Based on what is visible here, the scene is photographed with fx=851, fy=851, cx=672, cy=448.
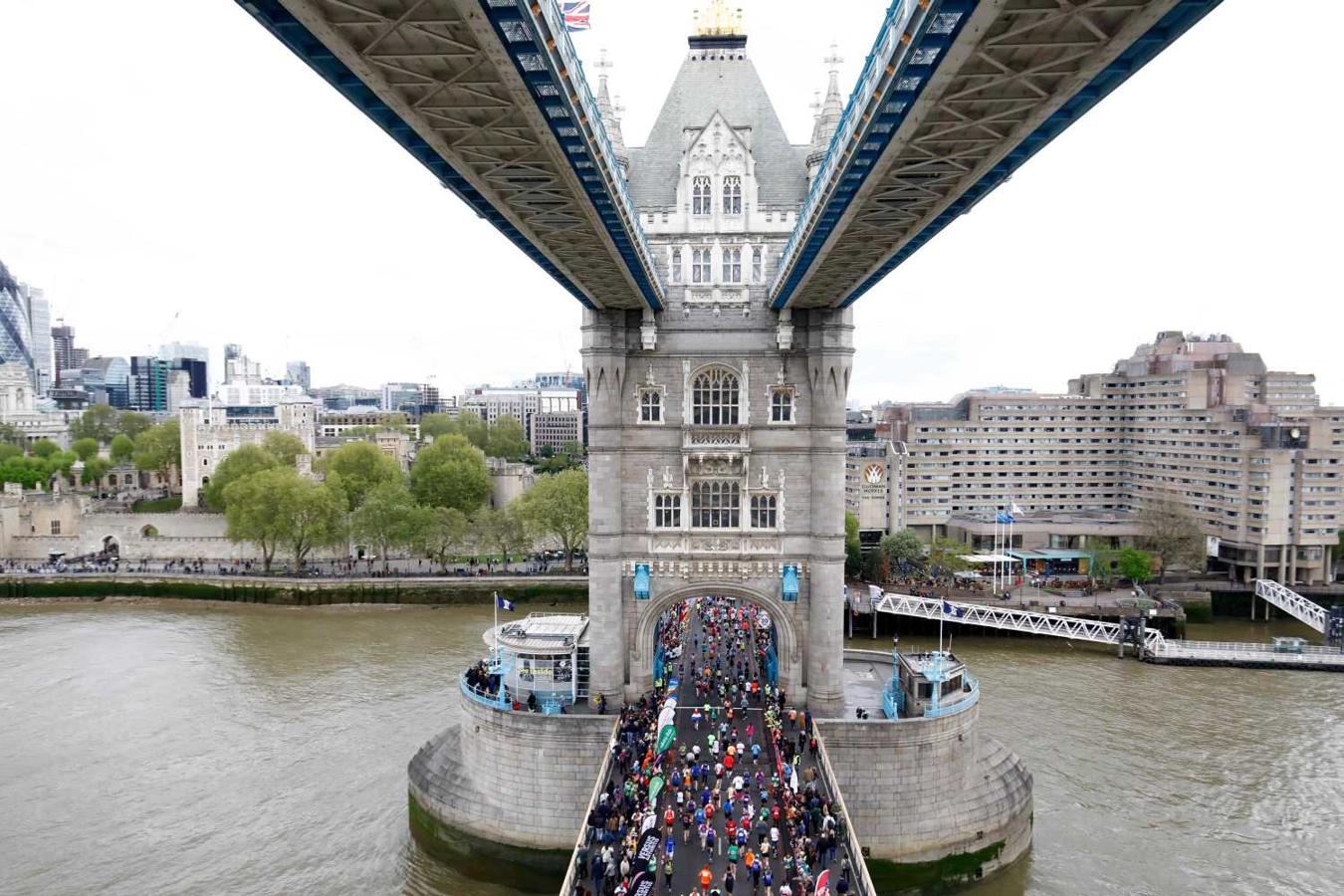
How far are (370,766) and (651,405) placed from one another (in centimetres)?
1457

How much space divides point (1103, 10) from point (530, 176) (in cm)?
878

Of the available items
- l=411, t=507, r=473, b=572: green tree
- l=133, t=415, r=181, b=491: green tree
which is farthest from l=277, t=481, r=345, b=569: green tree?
l=133, t=415, r=181, b=491: green tree

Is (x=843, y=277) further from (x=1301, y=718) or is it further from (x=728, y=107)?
(x=1301, y=718)

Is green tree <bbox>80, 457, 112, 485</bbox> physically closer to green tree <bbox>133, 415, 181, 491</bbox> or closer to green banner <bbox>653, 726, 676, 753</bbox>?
green tree <bbox>133, 415, 181, 491</bbox>

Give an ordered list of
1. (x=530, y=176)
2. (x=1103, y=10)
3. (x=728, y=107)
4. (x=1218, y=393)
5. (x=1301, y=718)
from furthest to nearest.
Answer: (x=1218, y=393)
(x=1301, y=718)
(x=728, y=107)
(x=530, y=176)
(x=1103, y=10)

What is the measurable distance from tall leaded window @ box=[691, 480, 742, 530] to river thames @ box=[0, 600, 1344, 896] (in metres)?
11.2

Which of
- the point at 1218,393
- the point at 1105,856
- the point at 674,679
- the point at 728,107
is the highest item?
the point at 728,107

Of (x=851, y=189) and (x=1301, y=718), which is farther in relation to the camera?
(x=1301, y=718)

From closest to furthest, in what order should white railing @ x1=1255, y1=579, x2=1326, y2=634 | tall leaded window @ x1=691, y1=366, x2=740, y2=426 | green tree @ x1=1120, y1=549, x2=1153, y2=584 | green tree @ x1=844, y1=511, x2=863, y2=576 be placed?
tall leaded window @ x1=691, y1=366, x2=740, y2=426 < white railing @ x1=1255, y1=579, x2=1326, y2=634 < green tree @ x1=1120, y1=549, x2=1153, y2=584 < green tree @ x1=844, y1=511, x2=863, y2=576

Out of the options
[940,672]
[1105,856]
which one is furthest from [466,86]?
[1105,856]

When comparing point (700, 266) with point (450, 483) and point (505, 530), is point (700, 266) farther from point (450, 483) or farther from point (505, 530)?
point (450, 483)

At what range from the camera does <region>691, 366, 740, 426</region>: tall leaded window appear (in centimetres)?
2539

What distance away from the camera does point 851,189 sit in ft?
47.8

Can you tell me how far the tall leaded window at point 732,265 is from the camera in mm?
25250
